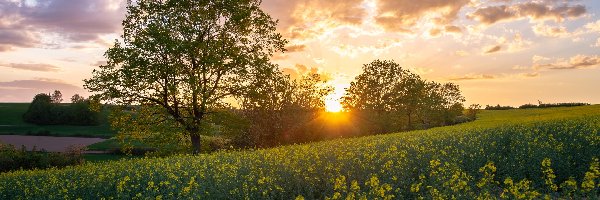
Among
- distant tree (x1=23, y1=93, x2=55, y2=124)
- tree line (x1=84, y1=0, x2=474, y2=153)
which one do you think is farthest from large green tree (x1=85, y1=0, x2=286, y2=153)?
distant tree (x1=23, y1=93, x2=55, y2=124)

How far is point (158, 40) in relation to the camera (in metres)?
29.2

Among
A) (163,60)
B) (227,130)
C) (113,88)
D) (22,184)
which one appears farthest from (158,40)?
(22,184)

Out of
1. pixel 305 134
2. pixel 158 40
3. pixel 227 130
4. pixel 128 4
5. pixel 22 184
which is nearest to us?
pixel 22 184

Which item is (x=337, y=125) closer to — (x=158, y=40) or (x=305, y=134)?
(x=305, y=134)

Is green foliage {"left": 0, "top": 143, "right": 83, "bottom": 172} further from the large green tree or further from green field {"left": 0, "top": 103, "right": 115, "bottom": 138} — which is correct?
green field {"left": 0, "top": 103, "right": 115, "bottom": 138}

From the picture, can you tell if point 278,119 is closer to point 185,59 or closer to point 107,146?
point 185,59

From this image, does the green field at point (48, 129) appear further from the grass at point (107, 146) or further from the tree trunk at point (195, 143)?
the tree trunk at point (195, 143)

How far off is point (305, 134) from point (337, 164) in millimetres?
30656

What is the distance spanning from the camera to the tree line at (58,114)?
289 ft

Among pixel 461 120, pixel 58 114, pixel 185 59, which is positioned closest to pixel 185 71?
pixel 185 59

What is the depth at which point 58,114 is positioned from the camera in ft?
289

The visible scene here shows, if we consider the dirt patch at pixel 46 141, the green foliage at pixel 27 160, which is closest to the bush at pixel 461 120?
the dirt patch at pixel 46 141

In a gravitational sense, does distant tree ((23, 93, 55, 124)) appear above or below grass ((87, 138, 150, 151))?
above

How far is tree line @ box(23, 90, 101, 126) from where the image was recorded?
8812cm
